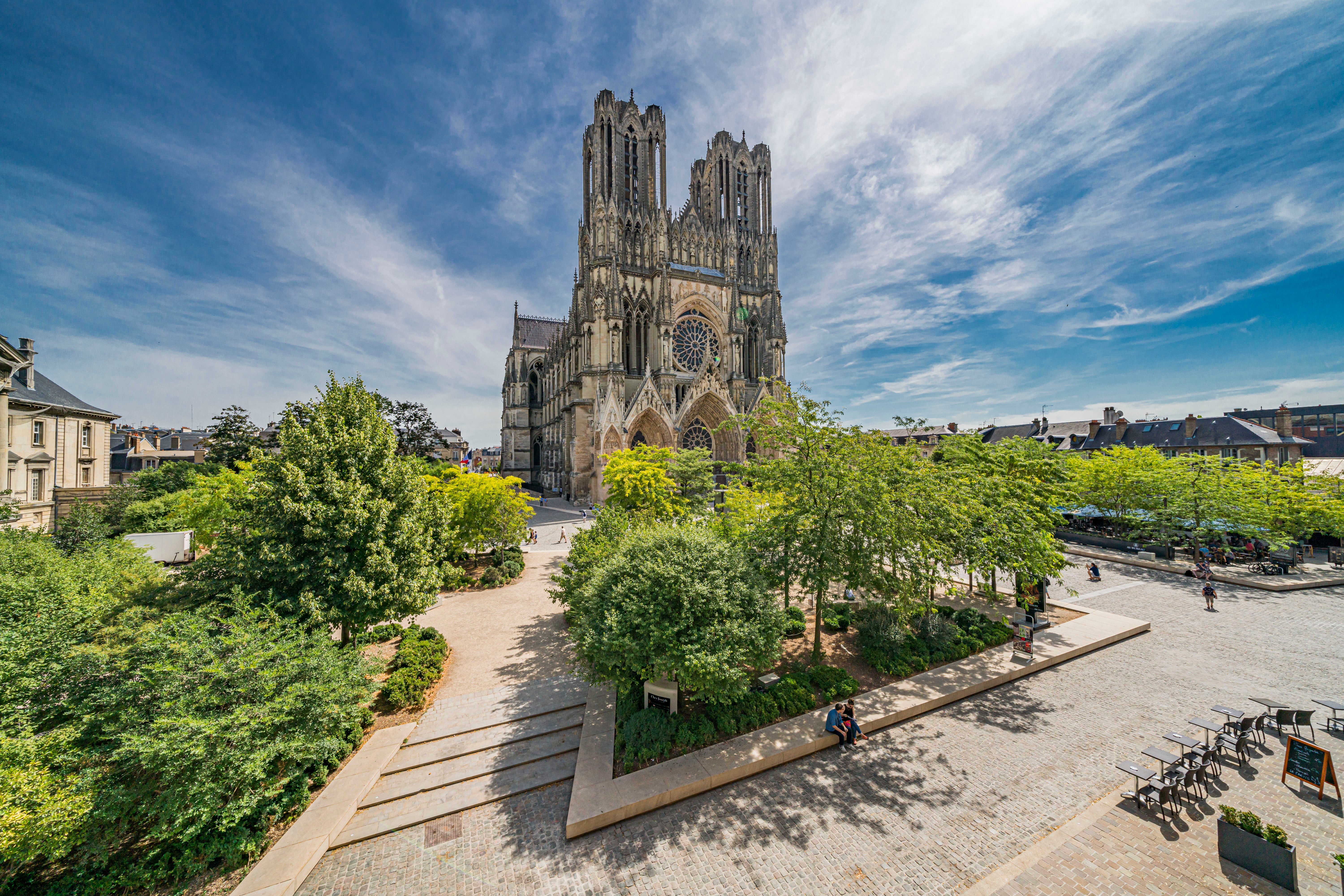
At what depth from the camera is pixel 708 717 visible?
9.09 m

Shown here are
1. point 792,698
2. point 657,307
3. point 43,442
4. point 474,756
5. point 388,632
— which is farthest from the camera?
point 657,307

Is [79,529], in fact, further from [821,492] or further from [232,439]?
[821,492]

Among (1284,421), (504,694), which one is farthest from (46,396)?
(1284,421)

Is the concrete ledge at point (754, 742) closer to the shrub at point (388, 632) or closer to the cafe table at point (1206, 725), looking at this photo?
the cafe table at point (1206, 725)

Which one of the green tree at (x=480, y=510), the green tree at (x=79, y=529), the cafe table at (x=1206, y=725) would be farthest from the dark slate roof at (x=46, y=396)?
the cafe table at (x=1206, y=725)

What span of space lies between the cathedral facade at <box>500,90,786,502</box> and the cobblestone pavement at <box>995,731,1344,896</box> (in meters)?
31.3

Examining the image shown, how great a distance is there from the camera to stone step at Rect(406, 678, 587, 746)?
8.98m

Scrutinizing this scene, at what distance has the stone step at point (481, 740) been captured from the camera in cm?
817

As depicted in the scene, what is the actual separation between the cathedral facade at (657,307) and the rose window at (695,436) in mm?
115

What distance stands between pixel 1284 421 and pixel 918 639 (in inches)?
2042

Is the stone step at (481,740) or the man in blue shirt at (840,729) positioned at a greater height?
the man in blue shirt at (840,729)

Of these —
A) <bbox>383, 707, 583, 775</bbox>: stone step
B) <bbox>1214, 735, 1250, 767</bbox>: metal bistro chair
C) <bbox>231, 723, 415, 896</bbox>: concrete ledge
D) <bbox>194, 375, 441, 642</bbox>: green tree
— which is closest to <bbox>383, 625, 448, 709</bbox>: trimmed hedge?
<bbox>231, 723, 415, 896</bbox>: concrete ledge

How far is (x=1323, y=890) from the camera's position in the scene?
5582 millimetres

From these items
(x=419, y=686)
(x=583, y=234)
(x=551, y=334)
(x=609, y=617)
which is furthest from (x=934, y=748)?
(x=551, y=334)
